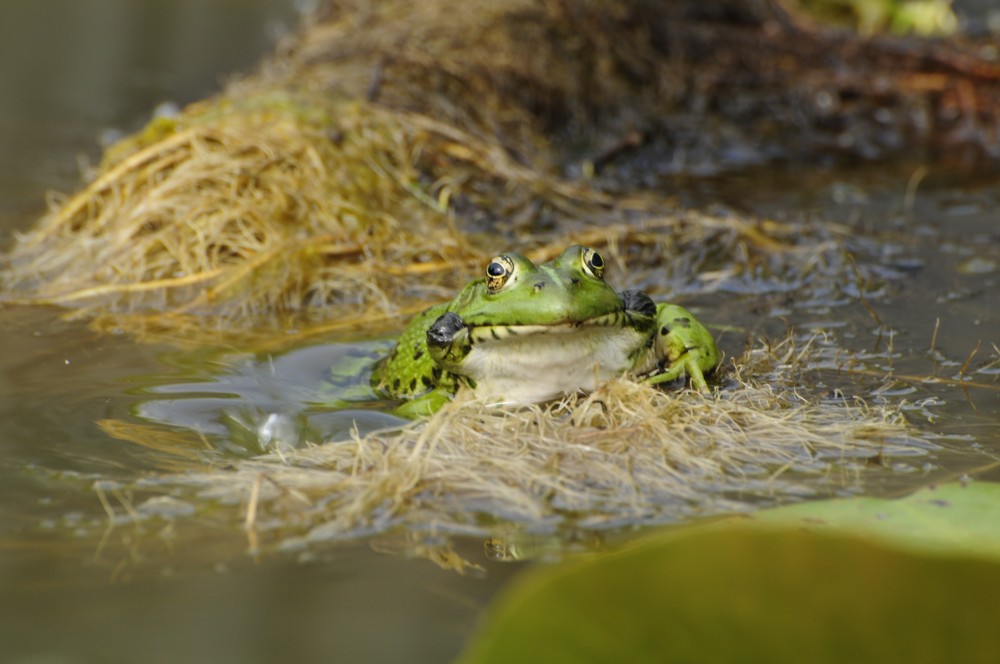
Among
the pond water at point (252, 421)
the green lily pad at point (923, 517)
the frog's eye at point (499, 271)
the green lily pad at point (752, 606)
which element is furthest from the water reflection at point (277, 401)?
the green lily pad at point (752, 606)

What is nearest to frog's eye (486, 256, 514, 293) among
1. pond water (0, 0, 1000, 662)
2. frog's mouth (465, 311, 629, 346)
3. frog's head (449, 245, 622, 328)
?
frog's head (449, 245, 622, 328)

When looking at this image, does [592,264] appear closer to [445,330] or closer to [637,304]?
[637,304]

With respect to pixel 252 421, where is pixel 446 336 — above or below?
above

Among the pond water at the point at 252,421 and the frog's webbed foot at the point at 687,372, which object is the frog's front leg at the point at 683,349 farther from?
the pond water at the point at 252,421

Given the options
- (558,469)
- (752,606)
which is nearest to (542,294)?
(558,469)

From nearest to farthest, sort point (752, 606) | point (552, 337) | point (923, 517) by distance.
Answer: point (752, 606) → point (923, 517) → point (552, 337)

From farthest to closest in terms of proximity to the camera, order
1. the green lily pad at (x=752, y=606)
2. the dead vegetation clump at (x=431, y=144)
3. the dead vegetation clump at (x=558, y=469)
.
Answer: the dead vegetation clump at (x=431, y=144)
the dead vegetation clump at (x=558, y=469)
the green lily pad at (x=752, y=606)

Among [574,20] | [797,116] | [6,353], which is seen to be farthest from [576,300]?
[797,116]
